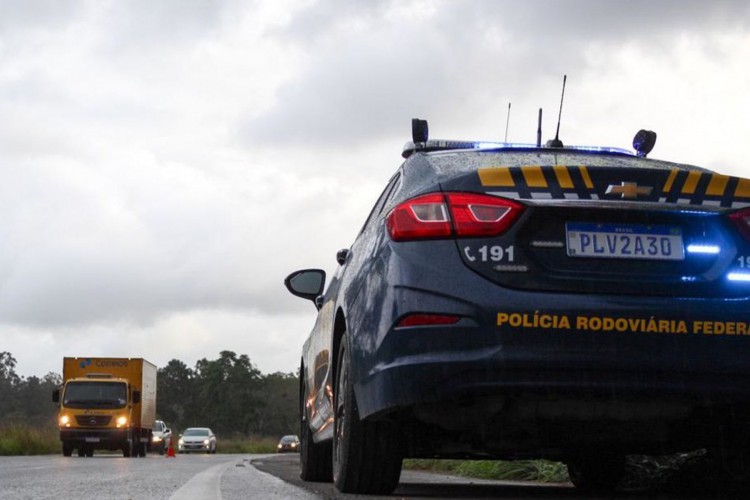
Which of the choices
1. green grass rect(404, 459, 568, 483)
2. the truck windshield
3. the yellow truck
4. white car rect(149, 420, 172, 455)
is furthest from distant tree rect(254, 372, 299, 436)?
green grass rect(404, 459, 568, 483)

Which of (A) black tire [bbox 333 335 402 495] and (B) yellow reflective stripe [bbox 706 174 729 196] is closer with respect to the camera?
(B) yellow reflective stripe [bbox 706 174 729 196]

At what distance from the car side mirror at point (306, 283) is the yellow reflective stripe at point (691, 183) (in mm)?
3735

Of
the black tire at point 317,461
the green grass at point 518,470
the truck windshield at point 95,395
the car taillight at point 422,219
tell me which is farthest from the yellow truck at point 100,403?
the car taillight at point 422,219

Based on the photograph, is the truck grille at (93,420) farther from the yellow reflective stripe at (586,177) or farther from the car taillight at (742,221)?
the car taillight at (742,221)

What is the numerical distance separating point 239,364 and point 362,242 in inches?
5034

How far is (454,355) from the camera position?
4.60 metres

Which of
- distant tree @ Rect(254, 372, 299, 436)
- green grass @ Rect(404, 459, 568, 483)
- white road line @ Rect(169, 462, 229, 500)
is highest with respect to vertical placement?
distant tree @ Rect(254, 372, 299, 436)

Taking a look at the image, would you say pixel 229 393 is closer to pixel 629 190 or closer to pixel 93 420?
pixel 93 420

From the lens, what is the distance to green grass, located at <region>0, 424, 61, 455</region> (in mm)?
30391

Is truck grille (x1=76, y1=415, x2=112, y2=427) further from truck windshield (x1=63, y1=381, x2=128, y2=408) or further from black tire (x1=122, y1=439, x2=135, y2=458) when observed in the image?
black tire (x1=122, y1=439, x2=135, y2=458)

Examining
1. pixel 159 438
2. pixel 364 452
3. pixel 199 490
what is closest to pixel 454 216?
pixel 364 452

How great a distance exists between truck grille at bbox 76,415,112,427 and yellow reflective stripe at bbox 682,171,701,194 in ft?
95.3

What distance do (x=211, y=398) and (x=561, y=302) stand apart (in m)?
129

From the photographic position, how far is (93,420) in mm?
32188
